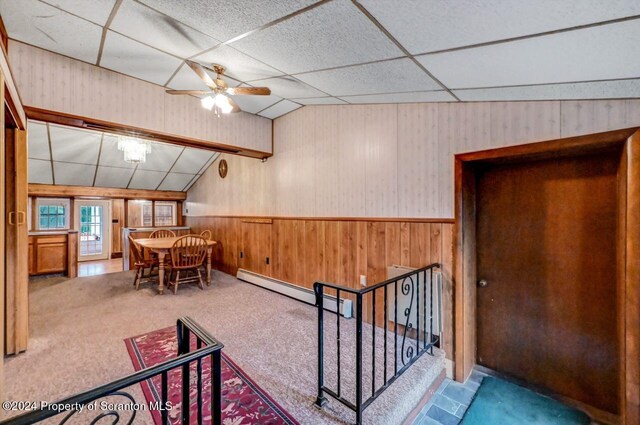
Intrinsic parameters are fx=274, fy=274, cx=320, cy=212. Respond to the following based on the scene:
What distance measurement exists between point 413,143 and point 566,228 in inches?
53.7

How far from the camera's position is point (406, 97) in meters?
2.46

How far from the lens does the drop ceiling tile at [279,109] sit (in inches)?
143

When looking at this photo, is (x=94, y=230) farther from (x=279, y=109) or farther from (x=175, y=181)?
(x=279, y=109)

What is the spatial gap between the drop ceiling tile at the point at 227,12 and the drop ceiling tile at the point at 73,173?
5373mm

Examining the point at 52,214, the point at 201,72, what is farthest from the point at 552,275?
the point at 52,214

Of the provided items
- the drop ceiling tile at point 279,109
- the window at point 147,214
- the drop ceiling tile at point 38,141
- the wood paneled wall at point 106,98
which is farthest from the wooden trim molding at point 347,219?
the window at point 147,214

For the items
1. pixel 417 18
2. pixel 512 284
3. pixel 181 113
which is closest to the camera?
pixel 417 18

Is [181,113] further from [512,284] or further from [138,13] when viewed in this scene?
[512,284]

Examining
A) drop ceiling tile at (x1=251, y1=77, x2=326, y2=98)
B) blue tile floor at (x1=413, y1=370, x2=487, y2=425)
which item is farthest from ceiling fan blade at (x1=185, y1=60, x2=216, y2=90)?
blue tile floor at (x1=413, y1=370, x2=487, y2=425)

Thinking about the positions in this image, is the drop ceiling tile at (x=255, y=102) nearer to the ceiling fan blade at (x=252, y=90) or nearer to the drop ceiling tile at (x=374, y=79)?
the ceiling fan blade at (x=252, y=90)

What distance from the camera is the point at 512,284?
2.35 m

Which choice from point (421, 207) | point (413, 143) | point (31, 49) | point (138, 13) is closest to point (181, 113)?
point (31, 49)

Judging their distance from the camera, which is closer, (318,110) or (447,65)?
(447,65)

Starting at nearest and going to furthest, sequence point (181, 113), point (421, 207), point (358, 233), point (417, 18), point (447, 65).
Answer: point (417, 18)
point (447, 65)
point (421, 207)
point (358, 233)
point (181, 113)
